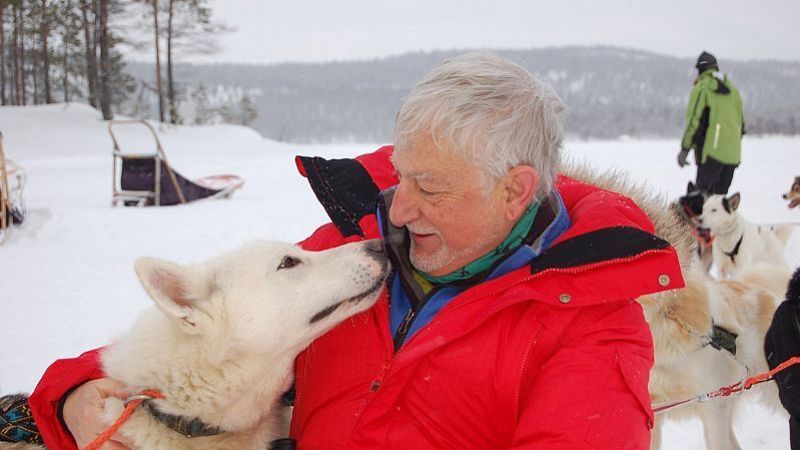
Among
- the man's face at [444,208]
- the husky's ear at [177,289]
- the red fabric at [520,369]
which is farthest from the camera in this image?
the husky's ear at [177,289]

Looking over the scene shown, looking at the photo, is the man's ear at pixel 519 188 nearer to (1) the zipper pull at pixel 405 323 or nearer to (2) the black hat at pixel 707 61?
(1) the zipper pull at pixel 405 323

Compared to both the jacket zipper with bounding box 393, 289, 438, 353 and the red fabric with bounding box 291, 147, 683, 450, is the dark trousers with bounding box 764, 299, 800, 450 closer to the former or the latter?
the red fabric with bounding box 291, 147, 683, 450

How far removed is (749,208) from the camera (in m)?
9.85

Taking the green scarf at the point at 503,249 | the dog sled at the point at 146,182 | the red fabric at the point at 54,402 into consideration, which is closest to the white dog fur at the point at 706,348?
the green scarf at the point at 503,249

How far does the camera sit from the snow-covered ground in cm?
408

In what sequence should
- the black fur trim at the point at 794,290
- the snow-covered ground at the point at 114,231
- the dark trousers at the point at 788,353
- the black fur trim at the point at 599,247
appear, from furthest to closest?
the snow-covered ground at the point at 114,231
the black fur trim at the point at 794,290
the dark trousers at the point at 788,353
the black fur trim at the point at 599,247

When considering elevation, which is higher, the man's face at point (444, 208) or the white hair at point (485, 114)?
the white hair at point (485, 114)

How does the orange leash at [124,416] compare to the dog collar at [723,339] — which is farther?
the dog collar at [723,339]

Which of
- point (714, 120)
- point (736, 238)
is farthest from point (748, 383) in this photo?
point (714, 120)

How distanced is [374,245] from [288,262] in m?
0.31

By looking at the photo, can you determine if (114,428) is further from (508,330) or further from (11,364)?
(11,364)

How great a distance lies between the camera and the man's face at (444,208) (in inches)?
59.7

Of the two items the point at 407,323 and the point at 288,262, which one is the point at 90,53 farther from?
the point at 407,323

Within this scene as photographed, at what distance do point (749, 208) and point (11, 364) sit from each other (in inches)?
409
